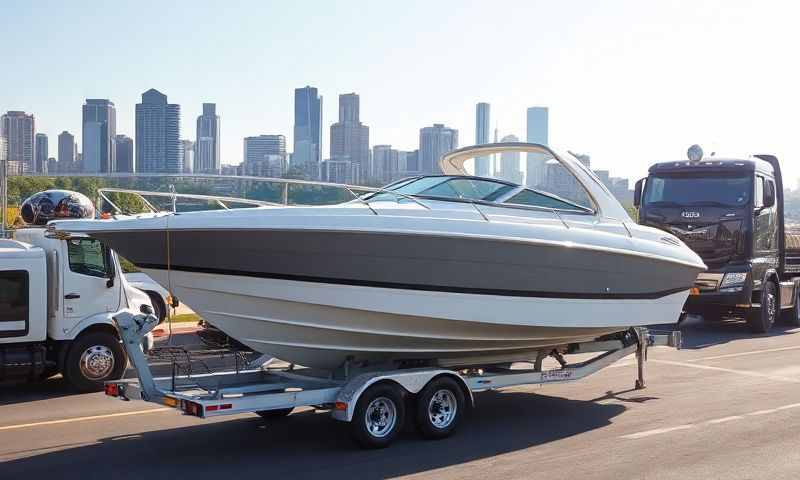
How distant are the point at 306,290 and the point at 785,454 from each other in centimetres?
428

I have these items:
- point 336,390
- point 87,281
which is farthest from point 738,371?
point 87,281

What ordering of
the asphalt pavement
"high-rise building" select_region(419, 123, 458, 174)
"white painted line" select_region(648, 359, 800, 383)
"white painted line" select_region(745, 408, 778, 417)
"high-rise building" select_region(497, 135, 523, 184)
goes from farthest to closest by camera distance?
1. "high-rise building" select_region(419, 123, 458, 174)
2. "white painted line" select_region(648, 359, 800, 383)
3. "high-rise building" select_region(497, 135, 523, 184)
4. "white painted line" select_region(745, 408, 778, 417)
5. the asphalt pavement

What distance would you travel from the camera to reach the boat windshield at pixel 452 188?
8789mm

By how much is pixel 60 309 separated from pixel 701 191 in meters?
11.7

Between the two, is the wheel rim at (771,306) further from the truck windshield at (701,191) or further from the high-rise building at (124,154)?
the high-rise building at (124,154)

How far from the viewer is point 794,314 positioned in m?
19.0

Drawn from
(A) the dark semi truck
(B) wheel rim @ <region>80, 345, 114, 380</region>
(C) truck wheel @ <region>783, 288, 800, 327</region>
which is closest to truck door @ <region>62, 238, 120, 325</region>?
(B) wheel rim @ <region>80, 345, 114, 380</region>

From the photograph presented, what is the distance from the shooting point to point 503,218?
873 cm

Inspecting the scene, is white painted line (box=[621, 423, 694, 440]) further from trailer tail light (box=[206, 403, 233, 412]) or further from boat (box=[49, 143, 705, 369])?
trailer tail light (box=[206, 403, 233, 412])

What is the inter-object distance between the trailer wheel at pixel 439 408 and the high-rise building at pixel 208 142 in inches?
289

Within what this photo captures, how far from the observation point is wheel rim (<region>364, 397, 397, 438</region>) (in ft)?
25.1

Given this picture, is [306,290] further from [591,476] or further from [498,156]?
[498,156]

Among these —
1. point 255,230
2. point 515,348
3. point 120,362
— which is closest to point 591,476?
point 515,348

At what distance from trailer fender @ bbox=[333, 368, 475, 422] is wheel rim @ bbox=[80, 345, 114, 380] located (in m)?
4.28
